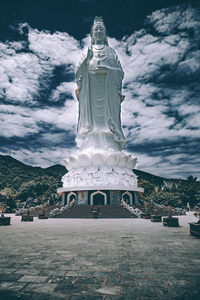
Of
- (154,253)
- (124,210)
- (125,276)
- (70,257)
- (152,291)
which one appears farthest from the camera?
(124,210)

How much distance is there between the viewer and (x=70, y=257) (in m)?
4.80

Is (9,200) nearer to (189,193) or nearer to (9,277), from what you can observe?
(9,277)

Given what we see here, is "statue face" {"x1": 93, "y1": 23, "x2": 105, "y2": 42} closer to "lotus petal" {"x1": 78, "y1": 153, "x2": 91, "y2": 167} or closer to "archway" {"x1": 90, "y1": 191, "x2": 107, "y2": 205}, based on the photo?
"lotus petal" {"x1": 78, "y1": 153, "x2": 91, "y2": 167}

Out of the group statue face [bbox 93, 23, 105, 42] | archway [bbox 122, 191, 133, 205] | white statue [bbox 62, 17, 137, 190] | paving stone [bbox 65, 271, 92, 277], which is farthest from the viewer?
statue face [bbox 93, 23, 105, 42]

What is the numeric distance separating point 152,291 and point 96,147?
2864 centimetres

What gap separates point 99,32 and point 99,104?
1202 centimetres

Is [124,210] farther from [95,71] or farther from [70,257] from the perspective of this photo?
[95,71]

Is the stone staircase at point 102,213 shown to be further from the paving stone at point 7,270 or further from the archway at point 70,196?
the paving stone at point 7,270

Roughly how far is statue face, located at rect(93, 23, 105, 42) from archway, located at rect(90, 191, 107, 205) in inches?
979

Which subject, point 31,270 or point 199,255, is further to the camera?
point 199,255

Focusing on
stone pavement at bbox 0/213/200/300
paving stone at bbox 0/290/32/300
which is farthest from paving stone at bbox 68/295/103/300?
paving stone at bbox 0/290/32/300

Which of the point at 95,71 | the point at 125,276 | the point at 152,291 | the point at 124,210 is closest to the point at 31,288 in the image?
the point at 125,276

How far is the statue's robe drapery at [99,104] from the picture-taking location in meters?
32.1

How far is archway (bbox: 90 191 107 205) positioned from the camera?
89.5 feet
